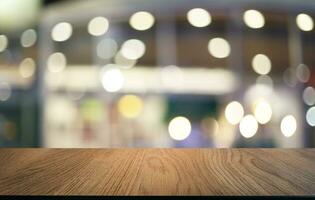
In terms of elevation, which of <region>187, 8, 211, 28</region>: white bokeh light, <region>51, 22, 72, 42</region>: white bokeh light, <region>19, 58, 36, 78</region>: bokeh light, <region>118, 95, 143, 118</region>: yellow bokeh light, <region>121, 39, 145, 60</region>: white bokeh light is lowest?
<region>118, 95, 143, 118</region>: yellow bokeh light

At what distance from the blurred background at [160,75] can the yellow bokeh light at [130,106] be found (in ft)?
0.04

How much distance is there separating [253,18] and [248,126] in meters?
1.44

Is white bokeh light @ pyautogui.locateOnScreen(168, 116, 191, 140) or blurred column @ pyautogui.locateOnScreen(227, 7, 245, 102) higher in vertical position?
blurred column @ pyautogui.locateOnScreen(227, 7, 245, 102)

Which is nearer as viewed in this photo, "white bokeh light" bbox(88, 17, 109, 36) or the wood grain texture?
the wood grain texture

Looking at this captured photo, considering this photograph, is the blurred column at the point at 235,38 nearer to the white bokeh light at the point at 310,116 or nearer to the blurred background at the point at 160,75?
the blurred background at the point at 160,75

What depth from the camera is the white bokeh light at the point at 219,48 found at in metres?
5.90

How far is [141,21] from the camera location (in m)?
5.93

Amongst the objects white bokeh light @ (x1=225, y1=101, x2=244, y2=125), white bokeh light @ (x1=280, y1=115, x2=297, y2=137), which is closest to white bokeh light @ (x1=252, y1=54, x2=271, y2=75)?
white bokeh light @ (x1=225, y1=101, x2=244, y2=125)

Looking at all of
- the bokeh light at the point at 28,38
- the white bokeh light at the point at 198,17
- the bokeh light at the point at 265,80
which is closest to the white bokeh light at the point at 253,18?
the white bokeh light at the point at 198,17

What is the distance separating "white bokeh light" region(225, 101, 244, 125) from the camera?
5.72 metres

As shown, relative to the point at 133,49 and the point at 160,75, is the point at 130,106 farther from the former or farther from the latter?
the point at 133,49

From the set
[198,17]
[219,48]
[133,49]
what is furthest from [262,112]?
[133,49]

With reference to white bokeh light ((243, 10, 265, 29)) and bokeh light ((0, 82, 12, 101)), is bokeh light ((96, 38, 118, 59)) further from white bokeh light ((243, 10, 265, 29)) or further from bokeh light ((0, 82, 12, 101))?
white bokeh light ((243, 10, 265, 29))

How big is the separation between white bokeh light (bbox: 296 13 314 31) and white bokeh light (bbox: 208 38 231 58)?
Result: 1022mm
